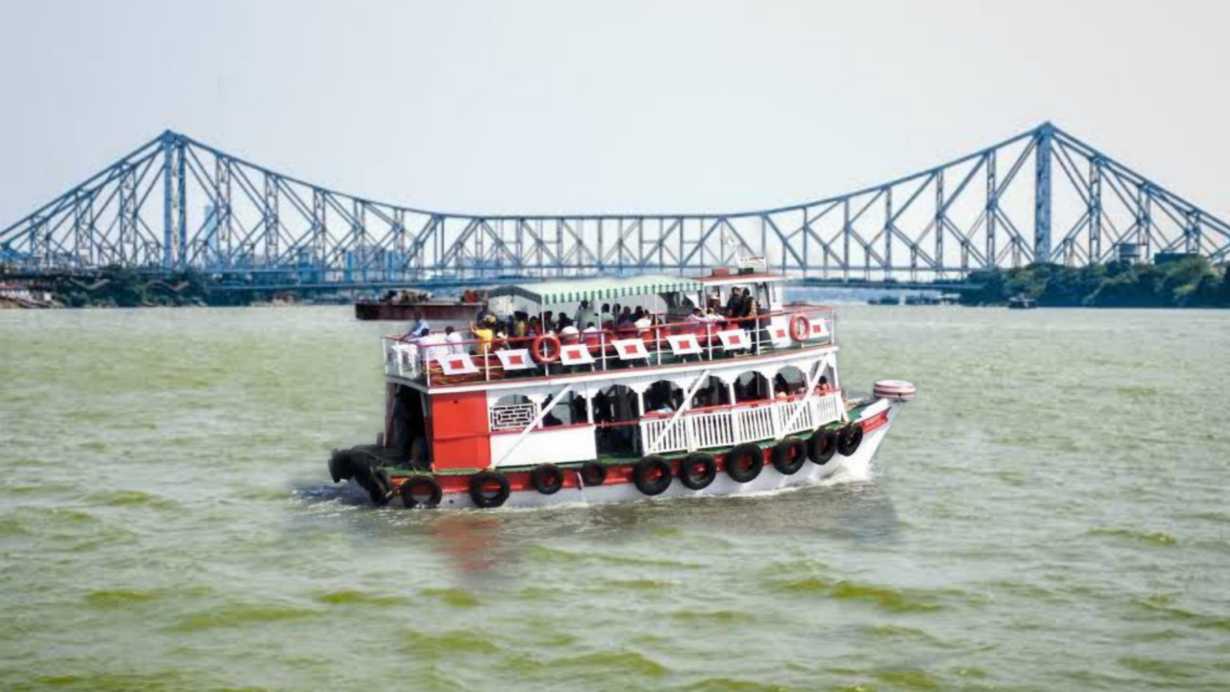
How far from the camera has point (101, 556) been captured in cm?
2389

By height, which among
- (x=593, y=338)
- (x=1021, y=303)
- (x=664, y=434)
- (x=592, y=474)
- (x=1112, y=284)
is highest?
(x=593, y=338)

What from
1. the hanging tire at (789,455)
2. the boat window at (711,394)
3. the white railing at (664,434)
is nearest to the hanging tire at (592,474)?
the white railing at (664,434)

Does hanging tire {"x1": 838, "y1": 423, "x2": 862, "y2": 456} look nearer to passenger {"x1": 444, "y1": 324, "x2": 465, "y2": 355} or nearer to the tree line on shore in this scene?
passenger {"x1": 444, "y1": 324, "x2": 465, "y2": 355}

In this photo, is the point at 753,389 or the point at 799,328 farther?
the point at 753,389

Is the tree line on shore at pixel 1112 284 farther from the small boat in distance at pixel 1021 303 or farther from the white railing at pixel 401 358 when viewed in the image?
the white railing at pixel 401 358

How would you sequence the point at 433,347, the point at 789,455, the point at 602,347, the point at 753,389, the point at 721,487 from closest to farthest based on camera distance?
the point at 602,347, the point at 433,347, the point at 721,487, the point at 789,455, the point at 753,389

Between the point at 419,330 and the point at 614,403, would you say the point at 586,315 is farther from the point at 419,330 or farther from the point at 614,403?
the point at 419,330

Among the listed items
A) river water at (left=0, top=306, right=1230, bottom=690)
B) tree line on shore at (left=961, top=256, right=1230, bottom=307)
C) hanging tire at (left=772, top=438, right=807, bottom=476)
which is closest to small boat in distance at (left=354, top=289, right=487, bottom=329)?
river water at (left=0, top=306, right=1230, bottom=690)

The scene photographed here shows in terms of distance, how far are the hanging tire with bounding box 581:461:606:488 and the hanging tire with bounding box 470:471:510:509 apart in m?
1.22

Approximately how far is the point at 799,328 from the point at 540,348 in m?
4.67

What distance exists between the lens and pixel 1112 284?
176375 mm

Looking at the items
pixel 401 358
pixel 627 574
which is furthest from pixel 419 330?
pixel 627 574

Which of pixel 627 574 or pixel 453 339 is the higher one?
pixel 453 339

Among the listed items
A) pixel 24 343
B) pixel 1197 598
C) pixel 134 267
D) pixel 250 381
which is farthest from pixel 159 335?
pixel 134 267
